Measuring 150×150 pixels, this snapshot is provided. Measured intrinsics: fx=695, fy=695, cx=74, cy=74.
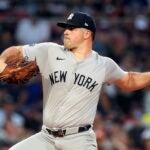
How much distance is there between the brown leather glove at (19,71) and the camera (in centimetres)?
647

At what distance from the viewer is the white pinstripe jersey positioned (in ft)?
21.5

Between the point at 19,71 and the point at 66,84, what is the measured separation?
462mm

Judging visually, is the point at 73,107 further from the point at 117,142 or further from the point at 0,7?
the point at 0,7

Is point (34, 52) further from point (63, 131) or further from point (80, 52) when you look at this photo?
point (63, 131)

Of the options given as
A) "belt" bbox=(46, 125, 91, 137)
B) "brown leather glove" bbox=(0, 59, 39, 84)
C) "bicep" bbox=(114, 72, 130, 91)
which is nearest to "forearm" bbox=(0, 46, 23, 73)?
"brown leather glove" bbox=(0, 59, 39, 84)

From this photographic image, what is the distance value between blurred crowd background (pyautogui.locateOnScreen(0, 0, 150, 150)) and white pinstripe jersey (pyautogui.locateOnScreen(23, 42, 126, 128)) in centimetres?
351

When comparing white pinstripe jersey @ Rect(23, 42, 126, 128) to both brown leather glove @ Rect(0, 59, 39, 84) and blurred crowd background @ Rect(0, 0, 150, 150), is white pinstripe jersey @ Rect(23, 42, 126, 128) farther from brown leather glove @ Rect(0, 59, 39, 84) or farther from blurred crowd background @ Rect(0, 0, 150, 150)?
blurred crowd background @ Rect(0, 0, 150, 150)

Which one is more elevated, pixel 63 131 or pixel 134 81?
pixel 134 81

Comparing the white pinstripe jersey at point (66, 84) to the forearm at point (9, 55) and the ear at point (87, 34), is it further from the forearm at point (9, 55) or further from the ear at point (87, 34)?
the ear at point (87, 34)

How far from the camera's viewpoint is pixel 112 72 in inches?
270

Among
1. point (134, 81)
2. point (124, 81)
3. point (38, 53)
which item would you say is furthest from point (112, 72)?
point (38, 53)

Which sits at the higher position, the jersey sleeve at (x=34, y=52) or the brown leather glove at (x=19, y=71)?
the jersey sleeve at (x=34, y=52)

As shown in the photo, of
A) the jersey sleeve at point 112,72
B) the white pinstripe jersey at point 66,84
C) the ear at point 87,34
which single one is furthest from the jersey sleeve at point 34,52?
the jersey sleeve at point 112,72

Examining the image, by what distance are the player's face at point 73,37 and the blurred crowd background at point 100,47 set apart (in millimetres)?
3568
